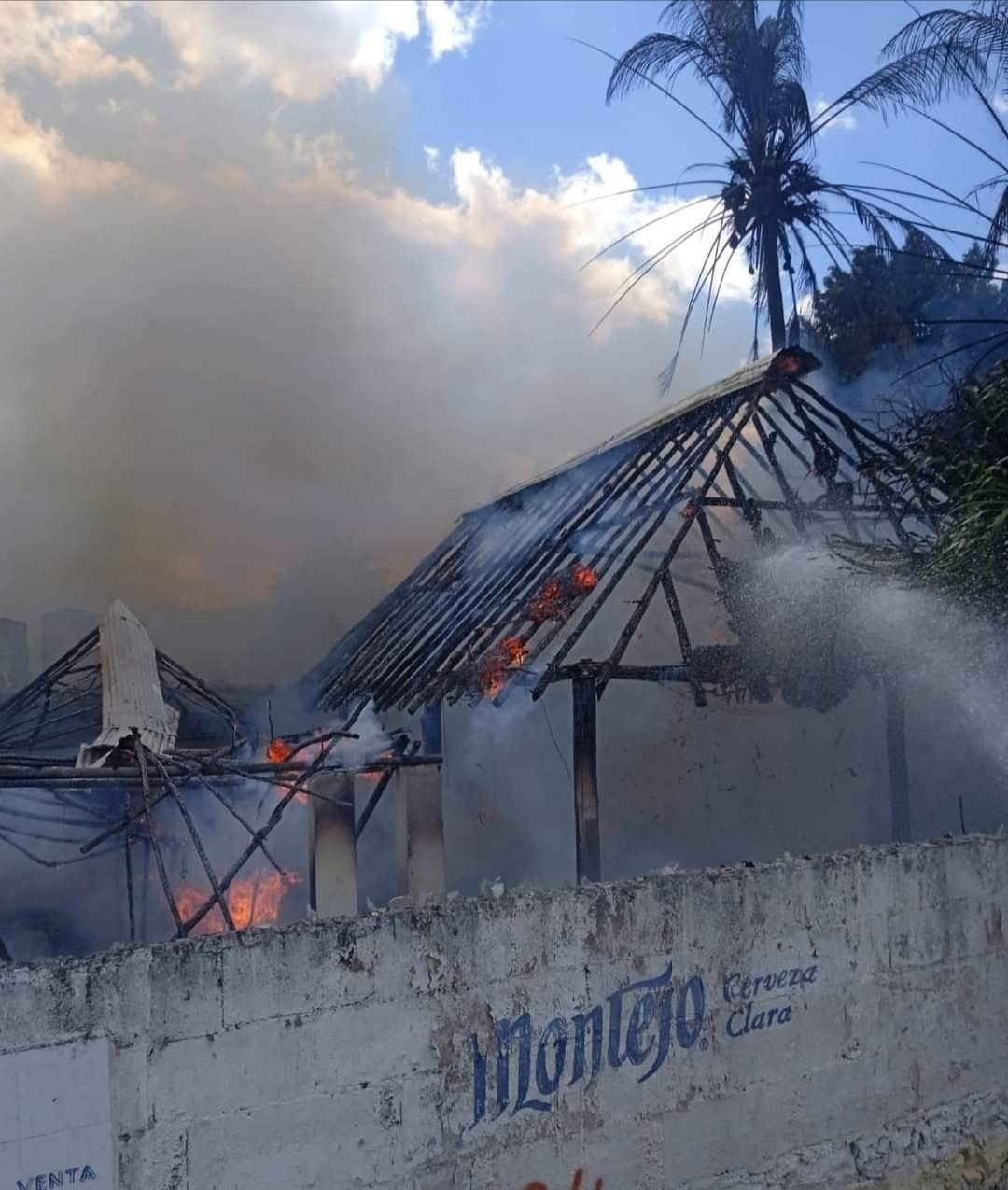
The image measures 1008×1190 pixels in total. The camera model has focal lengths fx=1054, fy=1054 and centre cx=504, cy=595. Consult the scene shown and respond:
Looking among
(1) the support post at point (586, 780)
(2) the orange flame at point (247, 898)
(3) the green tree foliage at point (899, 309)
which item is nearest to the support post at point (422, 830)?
(2) the orange flame at point (247, 898)

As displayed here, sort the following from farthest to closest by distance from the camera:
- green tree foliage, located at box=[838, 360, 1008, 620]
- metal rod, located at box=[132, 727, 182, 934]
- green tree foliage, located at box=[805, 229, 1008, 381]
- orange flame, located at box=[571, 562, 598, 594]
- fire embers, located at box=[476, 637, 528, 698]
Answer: green tree foliage, located at box=[805, 229, 1008, 381] < orange flame, located at box=[571, 562, 598, 594] < fire embers, located at box=[476, 637, 528, 698] < green tree foliage, located at box=[838, 360, 1008, 620] < metal rod, located at box=[132, 727, 182, 934]

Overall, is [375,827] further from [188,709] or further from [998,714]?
[998,714]

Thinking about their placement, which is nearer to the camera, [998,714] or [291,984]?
[291,984]

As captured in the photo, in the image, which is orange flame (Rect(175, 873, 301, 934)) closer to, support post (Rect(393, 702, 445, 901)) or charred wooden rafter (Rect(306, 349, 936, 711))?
support post (Rect(393, 702, 445, 901))

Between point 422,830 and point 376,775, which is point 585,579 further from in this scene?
point 376,775

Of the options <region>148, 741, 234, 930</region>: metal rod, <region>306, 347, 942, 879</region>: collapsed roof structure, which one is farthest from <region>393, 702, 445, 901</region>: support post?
<region>148, 741, 234, 930</region>: metal rod

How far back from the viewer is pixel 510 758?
516 inches

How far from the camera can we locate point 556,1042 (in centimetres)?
532

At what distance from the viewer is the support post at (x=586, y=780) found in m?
8.47

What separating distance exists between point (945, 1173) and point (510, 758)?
7.27 meters

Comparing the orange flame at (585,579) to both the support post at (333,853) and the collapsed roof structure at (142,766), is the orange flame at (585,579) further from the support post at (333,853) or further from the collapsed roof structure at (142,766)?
the support post at (333,853)

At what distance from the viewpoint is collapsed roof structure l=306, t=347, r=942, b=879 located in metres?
→ 9.14

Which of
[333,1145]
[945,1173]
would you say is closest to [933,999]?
[945,1173]

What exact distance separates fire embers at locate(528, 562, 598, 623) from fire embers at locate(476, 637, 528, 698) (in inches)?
15.9
